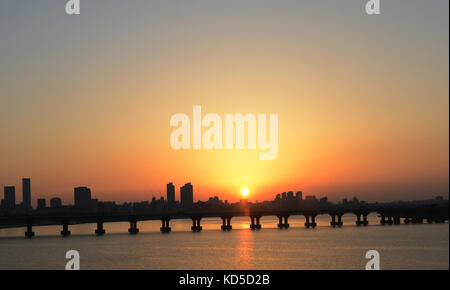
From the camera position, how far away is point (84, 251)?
160 metres
